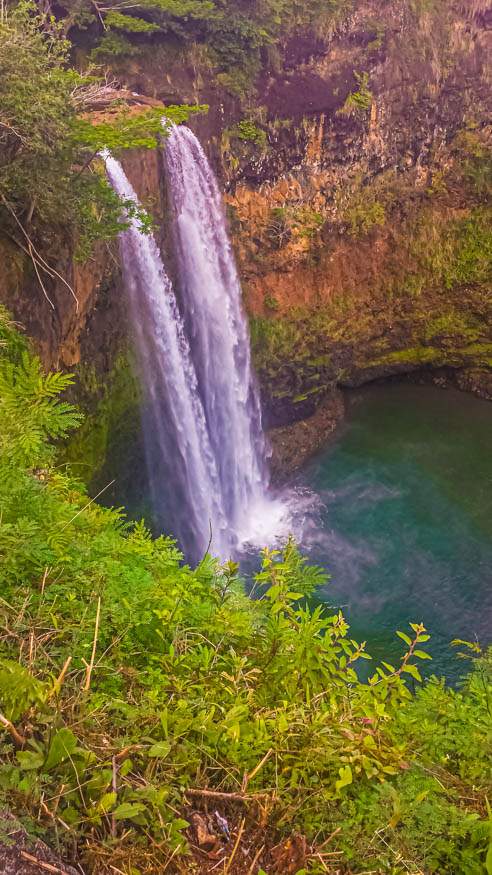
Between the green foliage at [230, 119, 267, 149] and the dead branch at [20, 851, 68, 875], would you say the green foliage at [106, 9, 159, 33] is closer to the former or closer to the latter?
the green foliage at [230, 119, 267, 149]

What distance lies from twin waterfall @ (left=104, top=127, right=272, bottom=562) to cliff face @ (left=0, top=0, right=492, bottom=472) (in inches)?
49.0

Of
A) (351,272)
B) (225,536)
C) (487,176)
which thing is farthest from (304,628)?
(487,176)

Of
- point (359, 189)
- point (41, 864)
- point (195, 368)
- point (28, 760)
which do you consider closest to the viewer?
point (41, 864)

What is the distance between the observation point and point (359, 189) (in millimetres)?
15305

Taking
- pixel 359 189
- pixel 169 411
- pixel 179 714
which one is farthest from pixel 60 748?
pixel 359 189

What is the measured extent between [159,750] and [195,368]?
→ 10285mm

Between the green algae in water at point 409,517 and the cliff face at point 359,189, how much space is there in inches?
53.0

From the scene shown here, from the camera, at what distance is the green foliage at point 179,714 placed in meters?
2.14

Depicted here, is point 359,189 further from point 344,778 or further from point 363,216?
point 344,778

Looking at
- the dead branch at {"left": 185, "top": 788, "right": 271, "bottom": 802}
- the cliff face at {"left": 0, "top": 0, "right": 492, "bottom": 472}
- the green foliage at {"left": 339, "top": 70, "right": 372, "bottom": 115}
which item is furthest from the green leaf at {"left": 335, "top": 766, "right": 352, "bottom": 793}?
the green foliage at {"left": 339, "top": 70, "right": 372, "bottom": 115}

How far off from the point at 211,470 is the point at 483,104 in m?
11.4

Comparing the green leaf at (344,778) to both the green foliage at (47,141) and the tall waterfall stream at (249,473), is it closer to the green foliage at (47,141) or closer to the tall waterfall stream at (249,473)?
the green foliage at (47,141)

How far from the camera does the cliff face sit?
1370 cm

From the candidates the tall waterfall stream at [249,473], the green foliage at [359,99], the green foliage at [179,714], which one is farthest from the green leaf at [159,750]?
the green foliage at [359,99]
